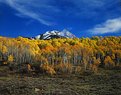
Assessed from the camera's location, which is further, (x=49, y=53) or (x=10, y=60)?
(x=49, y=53)

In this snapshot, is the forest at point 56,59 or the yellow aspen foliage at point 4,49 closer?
the forest at point 56,59

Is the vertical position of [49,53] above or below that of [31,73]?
above

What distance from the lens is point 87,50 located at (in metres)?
171

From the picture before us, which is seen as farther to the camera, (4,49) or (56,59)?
(4,49)

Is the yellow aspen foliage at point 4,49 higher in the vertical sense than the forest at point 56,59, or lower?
higher

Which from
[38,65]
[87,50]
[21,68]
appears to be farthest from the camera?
[87,50]

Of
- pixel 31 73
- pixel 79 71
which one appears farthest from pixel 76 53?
pixel 31 73

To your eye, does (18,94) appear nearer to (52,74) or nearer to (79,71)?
(52,74)

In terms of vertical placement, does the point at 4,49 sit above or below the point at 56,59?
above

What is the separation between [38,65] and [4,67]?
736 inches

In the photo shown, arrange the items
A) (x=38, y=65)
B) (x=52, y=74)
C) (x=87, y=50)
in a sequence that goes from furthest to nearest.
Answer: (x=87, y=50)
(x=38, y=65)
(x=52, y=74)

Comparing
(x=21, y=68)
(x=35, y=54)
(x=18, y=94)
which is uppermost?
(x=35, y=54)

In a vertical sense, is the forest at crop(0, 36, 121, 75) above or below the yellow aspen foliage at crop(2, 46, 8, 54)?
below

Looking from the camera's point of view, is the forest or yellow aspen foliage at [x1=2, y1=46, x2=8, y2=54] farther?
yellow aspen foliage at [x1=2, y1=46, x2=8, y2=54]
